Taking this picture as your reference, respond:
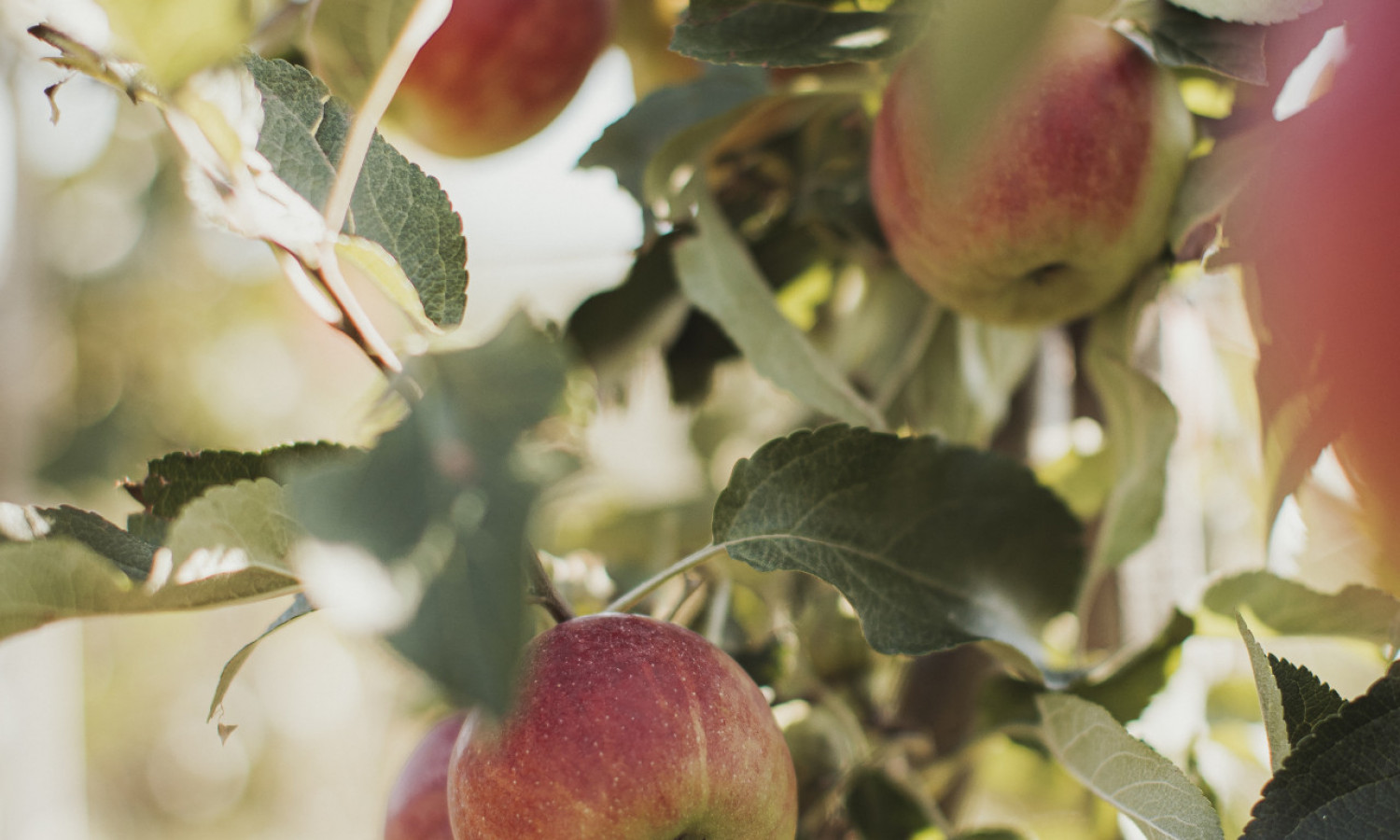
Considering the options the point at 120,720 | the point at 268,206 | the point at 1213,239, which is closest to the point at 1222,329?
the point at 1213,239

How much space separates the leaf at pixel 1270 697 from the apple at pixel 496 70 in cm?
52

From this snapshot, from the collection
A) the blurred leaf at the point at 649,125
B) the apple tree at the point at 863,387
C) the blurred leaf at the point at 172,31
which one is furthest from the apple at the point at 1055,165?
the blurred leaf at the point at 172,31

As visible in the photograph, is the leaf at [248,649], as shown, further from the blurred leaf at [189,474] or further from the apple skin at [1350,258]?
the apple skin at [1350,258]

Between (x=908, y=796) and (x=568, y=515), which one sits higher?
(x=908, y=796)

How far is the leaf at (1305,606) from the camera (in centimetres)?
43

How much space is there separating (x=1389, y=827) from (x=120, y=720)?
4.91 metres

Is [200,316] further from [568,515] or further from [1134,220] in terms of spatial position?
[1134,220]

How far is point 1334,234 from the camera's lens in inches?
13.2

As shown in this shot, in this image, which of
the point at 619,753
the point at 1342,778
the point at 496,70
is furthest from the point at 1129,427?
the point at 496,70

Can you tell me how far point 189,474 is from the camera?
37 cm

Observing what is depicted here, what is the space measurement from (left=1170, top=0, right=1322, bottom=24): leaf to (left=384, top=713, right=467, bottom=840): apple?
0.43 meters

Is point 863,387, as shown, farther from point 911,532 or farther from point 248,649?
point 248,649

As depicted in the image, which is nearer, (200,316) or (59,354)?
(59,354)

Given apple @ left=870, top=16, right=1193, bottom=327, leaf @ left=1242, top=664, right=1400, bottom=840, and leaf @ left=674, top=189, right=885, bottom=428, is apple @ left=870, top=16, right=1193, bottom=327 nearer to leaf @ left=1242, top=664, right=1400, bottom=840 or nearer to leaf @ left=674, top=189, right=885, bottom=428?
leaf @ left=674, top=189, right=885, bottom=428
